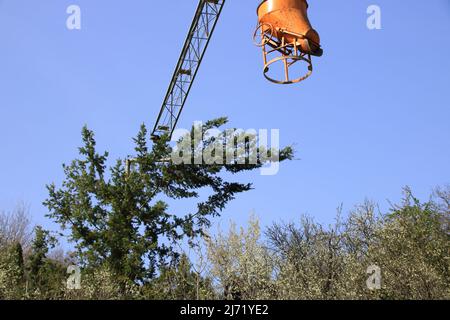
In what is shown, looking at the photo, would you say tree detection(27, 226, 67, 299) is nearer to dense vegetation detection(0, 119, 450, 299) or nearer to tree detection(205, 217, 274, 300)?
dense vegetation detection(0, 119, 450, 299)

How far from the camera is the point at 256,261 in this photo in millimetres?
15188

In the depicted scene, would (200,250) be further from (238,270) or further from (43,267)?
(43,267)

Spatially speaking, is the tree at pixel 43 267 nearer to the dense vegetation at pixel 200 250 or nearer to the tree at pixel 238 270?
the dense vegetation at pixel 200 250

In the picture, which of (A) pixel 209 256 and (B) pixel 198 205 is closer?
(A) pixel 209 256

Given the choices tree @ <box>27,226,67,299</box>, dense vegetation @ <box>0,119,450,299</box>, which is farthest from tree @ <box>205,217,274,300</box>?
tree @ <box>27,226,67,299</box>

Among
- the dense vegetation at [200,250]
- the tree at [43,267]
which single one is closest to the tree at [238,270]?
the dense vegetation at [200,250]

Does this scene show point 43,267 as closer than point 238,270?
No

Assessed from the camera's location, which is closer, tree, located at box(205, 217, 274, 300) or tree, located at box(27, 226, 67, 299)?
tree, located at box(205, 217, 274, 300)

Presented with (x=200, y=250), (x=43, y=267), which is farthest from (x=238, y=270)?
(x=43, y=267)
